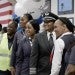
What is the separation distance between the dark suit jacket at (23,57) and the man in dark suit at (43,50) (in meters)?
0.27

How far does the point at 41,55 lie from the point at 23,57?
47 cm

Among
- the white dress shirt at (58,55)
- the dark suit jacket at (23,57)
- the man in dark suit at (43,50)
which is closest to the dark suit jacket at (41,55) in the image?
the man in dark suit at (43,50)

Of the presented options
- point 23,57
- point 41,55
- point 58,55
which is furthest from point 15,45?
point 58,55

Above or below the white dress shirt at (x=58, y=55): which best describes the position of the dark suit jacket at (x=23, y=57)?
below

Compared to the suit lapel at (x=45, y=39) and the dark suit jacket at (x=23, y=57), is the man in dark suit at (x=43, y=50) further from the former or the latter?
the dark suit jacket at (x=23, y=57)

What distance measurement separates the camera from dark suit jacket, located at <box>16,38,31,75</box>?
3.95 metres

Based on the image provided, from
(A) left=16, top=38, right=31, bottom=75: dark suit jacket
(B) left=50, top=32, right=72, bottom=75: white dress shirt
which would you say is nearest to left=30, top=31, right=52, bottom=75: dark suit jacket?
(A) left=16, top=38, right=31, bottom=75: dark suit jacket

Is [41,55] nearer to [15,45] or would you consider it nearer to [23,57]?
[23,57]

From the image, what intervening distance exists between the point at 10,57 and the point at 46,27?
1.15 m

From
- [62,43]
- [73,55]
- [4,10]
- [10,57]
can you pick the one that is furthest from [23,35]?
[4,10]

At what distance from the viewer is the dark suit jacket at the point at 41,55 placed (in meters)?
3.58

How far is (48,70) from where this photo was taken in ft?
11.9

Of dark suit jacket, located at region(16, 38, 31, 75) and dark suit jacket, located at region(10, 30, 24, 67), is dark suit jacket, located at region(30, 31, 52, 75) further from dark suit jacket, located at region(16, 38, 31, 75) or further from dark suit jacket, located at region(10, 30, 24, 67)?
dark suit jacket, located at region(10, 30, 24, 67)

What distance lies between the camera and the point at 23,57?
403cm
